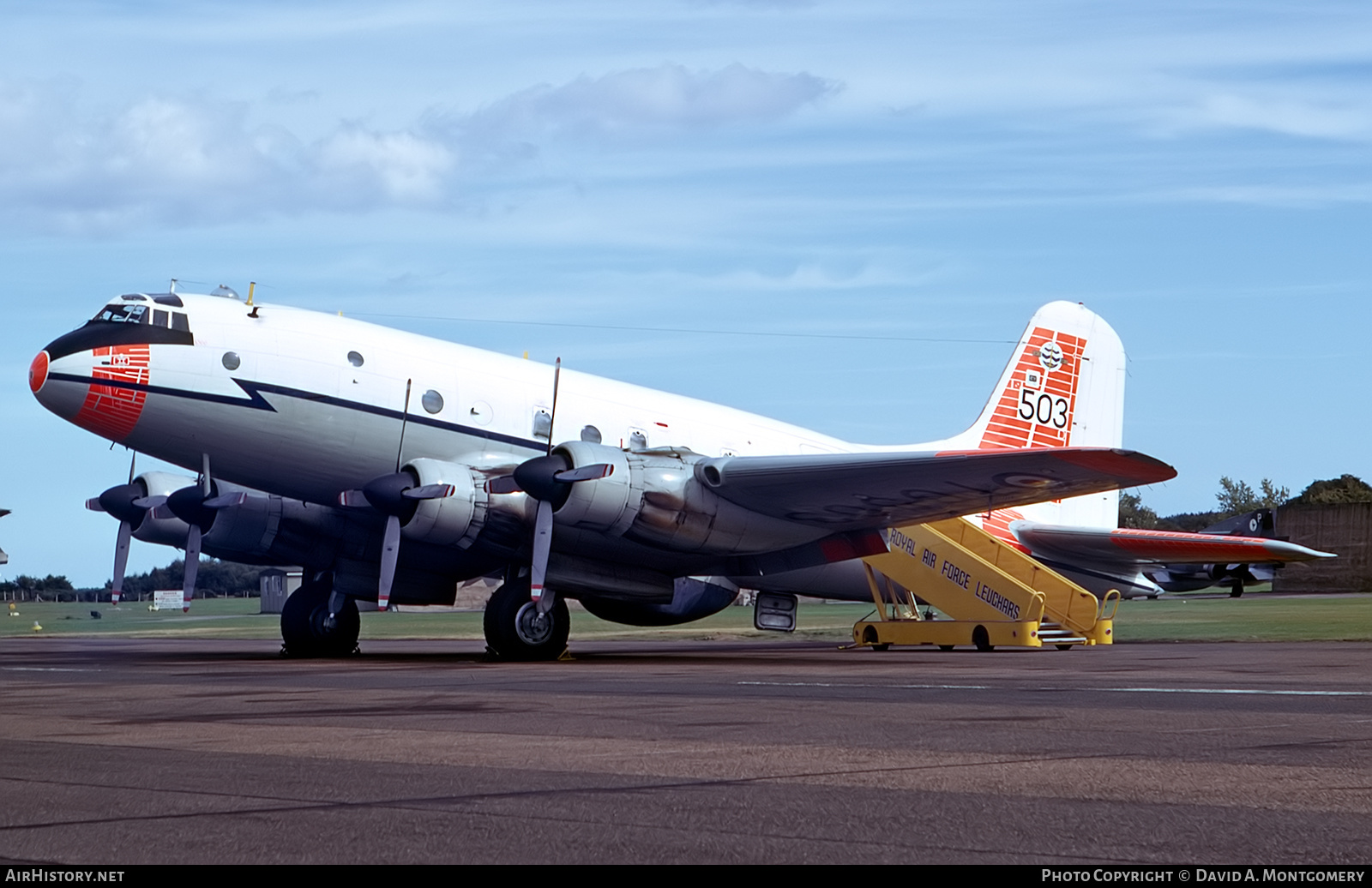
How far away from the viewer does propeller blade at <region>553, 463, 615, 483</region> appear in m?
23.1

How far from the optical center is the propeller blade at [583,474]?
2308 centimetres

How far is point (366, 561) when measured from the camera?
93.1 feet

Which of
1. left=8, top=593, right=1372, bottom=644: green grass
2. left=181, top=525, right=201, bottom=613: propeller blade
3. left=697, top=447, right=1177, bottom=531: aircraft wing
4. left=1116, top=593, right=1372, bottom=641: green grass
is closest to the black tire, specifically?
left=697, top=447, right=1177, bottom=531: aircraft wing

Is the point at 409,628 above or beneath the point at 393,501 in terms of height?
beneath

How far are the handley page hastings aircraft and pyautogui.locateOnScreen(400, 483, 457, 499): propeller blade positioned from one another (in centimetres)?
4

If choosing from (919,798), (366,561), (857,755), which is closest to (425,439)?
(366,561)


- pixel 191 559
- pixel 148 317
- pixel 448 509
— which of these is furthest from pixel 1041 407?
pixel 148 317

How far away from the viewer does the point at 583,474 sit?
23.1 metres

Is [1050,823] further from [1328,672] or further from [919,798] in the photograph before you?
[1328,672]

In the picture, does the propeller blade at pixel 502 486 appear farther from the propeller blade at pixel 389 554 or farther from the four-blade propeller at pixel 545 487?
the propeller blade at pixel 389 554

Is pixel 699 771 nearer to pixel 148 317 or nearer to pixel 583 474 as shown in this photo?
pixel 583 474

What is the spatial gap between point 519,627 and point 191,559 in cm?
664

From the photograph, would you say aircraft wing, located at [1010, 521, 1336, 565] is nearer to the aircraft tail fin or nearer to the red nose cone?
the aircraft tail fin

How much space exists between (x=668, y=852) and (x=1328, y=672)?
14.4 meters
